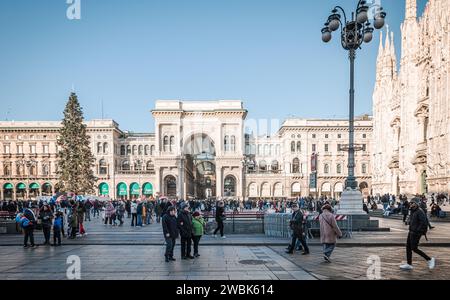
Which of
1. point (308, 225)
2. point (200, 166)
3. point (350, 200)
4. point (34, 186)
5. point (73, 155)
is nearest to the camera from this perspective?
point (308, 225)

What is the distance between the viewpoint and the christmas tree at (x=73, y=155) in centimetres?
4559

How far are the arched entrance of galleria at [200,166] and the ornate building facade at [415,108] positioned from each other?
31453 millimetres

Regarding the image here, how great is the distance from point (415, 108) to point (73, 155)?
40.5 meters

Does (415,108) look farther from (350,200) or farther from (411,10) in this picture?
(350,200)

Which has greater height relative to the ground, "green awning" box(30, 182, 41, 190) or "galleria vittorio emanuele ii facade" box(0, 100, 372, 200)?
"galleria vittorio emanuele ii facade" box(0, 100, 372, 200)

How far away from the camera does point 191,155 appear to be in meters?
77.6

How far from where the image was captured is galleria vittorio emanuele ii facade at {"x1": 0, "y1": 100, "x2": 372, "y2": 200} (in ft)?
235

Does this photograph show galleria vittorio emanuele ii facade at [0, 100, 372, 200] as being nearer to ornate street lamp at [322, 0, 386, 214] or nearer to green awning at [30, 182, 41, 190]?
green awning at [30, 182, 41, 190]

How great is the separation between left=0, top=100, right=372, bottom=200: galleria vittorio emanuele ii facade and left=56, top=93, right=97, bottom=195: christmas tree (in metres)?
23.9

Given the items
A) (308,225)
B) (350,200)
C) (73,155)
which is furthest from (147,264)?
(73,155)

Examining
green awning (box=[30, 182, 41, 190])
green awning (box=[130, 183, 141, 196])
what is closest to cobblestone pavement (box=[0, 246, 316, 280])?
green awning (box=[130, 183, 141, 196])

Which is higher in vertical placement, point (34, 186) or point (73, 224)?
point (73, 224)

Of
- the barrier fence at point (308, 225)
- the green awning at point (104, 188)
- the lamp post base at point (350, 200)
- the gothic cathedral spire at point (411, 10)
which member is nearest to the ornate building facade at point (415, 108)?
the gothic cathedral spire at point (411, 10)
